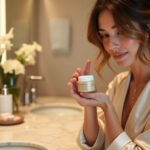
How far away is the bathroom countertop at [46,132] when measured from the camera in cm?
123

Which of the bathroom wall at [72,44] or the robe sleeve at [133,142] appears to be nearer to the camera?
the robe sleeve at [133,142]

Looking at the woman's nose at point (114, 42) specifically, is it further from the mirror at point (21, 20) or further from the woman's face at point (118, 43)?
the mirror at point (21, 20)

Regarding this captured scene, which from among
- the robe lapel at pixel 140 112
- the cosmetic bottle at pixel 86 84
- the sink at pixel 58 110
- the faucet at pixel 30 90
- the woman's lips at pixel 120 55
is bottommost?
the sink at pixel 58 110

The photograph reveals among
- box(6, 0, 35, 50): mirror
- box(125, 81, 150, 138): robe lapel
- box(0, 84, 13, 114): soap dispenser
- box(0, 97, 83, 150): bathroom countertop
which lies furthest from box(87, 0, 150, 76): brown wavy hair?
box(6, 0, 35, 50): mirror

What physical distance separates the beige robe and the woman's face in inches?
4.5

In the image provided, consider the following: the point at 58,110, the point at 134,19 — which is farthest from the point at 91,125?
the point at 58,110

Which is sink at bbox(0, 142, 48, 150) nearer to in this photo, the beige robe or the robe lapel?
the beige robe

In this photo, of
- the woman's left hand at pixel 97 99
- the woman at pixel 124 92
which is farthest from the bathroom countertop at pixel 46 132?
the woman's left hand at pixel 97 99

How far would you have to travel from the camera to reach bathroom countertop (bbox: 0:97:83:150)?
1.23 metres

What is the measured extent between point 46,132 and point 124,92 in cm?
44

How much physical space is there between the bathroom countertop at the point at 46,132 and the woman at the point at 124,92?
145mm

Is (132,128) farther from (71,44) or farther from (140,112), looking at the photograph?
(71,44)

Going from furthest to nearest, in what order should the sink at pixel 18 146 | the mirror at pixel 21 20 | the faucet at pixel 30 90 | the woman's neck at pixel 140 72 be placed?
the faucet at pixel 30 90
the mirror at pixel 21 20
the sink at pixel 18 146
the woman's neck at pixel 140 72

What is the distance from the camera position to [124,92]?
1146 mm
